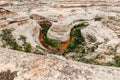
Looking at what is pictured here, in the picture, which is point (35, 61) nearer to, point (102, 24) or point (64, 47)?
point (64, 47)

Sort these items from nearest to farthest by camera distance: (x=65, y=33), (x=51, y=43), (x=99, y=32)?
(x=51, y=43), (x=99, y=32), (x=65, y=33)

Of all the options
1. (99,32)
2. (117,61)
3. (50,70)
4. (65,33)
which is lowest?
(65,33)

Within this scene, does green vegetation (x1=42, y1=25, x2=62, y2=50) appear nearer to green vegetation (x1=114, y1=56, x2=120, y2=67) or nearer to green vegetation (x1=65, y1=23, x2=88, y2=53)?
green vegetation (x1=65, y1=23, x2=88, y2=53)

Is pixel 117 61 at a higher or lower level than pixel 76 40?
higher

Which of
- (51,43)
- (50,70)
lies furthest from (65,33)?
(50,70)

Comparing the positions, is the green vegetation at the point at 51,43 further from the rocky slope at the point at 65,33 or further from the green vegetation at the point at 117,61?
the green vegetation at the point at 117,61

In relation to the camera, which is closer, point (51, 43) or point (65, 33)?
point (51, 43)

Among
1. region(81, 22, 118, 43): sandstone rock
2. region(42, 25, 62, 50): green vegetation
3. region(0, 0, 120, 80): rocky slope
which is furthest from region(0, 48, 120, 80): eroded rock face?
region(42, 25, 62, 50): green vegetation

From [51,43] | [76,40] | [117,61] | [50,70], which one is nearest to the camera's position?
[50,70]

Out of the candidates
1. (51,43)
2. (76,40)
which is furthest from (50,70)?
(76,40)

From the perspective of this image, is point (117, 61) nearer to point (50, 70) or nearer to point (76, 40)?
point (76, 40)
